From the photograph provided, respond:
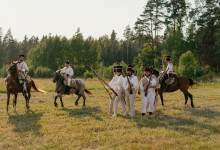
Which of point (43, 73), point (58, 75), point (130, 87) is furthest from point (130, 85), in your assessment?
point (43, 73)

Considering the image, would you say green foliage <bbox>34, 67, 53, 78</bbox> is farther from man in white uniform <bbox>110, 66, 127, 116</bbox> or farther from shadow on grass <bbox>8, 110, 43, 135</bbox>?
man in white uniform <bbox>110, 66, 127, 116</bbox>

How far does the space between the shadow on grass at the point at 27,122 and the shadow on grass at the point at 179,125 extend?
11.7 ft

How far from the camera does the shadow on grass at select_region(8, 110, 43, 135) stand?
690 centimetres

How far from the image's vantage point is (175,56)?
3622cm

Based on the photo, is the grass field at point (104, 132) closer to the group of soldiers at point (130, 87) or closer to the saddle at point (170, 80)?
the group of soldiers at point (130, 87)

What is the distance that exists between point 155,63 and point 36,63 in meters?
29.7

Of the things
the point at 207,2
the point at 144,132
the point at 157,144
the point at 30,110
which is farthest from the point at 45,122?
the point at 207,2

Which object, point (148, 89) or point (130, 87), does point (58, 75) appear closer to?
point (130, 87)

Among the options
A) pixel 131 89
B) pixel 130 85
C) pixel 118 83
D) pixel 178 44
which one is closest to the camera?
pixel 130 85

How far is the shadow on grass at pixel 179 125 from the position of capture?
6.93 m

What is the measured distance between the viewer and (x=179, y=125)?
7625 millimetres

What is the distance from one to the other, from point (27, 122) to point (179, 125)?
564 centimetres

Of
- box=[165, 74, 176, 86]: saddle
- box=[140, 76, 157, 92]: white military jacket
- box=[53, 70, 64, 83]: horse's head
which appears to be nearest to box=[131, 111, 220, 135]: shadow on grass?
box=[140, 76, 157, 92]: white military jacket

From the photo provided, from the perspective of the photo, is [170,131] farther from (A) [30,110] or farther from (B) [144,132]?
(A) [30,110]
